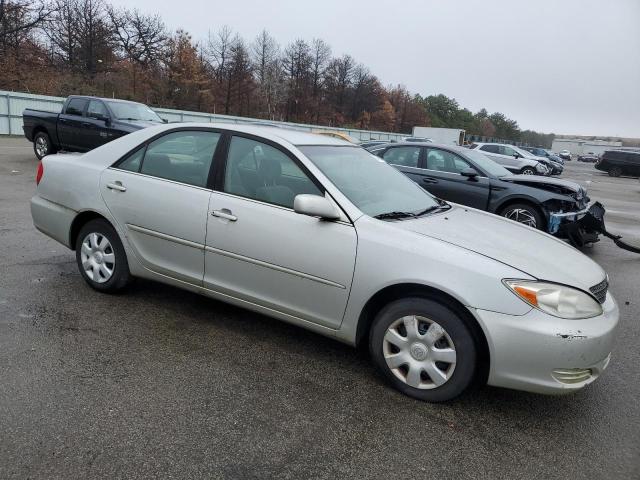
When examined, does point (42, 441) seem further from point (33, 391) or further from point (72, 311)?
point (72, 311)

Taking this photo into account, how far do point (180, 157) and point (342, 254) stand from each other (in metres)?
1.70

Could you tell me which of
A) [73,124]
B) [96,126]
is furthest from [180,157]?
[73,124]

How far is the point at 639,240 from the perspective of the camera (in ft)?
30.2

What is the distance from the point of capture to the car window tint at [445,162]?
27.5 feet

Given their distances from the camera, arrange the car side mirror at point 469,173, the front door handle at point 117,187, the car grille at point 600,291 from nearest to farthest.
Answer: the car grille at point 600,291
the front door handle at point 117,187
the car side mirror at point 469,173

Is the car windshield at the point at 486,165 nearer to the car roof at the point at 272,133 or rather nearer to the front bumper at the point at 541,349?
the car roof at the point at 272,133

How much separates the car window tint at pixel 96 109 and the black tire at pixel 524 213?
9747 mm

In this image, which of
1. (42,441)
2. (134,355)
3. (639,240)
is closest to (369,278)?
(134,355)

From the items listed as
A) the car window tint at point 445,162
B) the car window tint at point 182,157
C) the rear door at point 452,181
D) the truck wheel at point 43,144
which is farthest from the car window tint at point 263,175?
the truck wheel at point 43,144

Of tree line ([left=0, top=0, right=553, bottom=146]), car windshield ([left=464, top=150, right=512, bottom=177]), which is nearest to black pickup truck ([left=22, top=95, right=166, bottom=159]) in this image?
car windshield ([left=464, top=150, right=512, bottom=177])

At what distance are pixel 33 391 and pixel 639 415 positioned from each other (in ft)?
12.0

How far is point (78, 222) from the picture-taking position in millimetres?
4375

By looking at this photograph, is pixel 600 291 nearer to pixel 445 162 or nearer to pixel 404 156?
pixel 445 162

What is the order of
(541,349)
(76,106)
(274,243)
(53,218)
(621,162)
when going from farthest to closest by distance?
(621,162) < (76,106) < (53,218) < (274,243) < (541,349)
